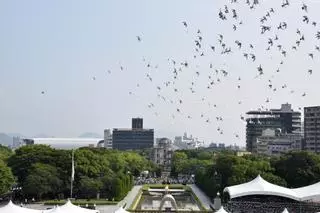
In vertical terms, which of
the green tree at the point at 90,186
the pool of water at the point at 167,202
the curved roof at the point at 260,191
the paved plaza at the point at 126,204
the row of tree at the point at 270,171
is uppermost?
the row of tree at the point at 270,171

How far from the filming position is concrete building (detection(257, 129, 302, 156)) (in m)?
122

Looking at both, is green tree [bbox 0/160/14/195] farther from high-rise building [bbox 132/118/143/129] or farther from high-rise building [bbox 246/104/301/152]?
high-rise building [bbox 132/118/143/129]

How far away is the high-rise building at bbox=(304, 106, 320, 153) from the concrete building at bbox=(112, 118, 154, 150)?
75613 millimetres

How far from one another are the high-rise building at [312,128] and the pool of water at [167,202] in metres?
58.3

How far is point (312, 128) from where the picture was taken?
4405 inches

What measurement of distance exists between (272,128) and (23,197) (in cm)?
9793

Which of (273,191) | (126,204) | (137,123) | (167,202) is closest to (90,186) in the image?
(126,204)

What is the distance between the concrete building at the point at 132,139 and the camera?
7121 inches

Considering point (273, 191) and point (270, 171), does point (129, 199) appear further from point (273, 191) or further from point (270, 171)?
point (273, 191)

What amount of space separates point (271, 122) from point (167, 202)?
103252 mm

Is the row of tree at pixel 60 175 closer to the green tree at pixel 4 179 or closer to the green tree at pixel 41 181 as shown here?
the green tree at pixel 41 181

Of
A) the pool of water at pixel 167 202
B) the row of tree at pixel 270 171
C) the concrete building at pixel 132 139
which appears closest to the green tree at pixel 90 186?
the pool of water at pixel 167 202

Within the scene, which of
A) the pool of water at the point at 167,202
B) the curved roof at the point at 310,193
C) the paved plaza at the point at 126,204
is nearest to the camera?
the curved roof at the point at 310,193

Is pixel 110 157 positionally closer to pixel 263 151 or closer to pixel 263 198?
pixel 263 198
